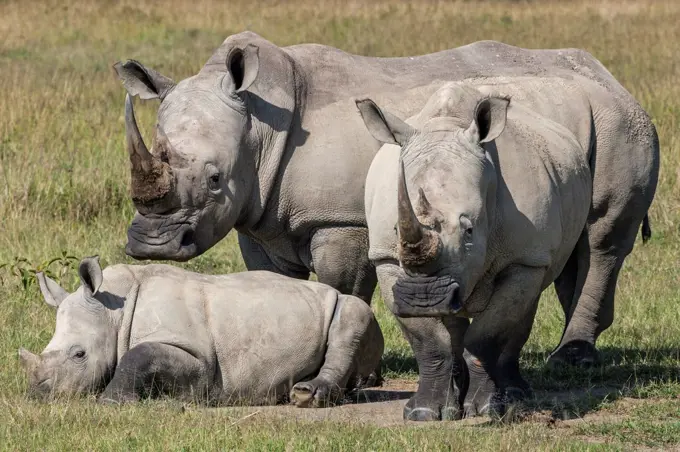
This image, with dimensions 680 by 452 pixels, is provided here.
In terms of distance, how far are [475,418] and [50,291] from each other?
234 cm

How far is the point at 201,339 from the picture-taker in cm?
701

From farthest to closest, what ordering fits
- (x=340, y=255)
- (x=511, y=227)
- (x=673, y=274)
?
(x=673, y=274)
(x=340, y=255)
(x=511, y=227)

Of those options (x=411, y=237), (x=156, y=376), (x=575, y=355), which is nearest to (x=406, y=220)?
(x=411, y=237)

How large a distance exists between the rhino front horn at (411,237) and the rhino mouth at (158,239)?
1.79 metres

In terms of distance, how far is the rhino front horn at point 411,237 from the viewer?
19.3 feet

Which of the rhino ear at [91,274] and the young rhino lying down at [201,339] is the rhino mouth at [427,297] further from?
the rhino ear at [91,274]

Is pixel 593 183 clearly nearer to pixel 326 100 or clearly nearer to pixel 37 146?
pixel 326 100

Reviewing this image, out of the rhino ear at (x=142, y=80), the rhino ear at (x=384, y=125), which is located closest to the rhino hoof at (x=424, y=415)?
the rhino ear at (x=384, y=125)

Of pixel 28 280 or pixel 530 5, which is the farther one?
pixel 530 5

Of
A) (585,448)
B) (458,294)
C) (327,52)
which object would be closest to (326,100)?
(327,52)

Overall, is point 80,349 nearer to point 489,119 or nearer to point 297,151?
point 297,151

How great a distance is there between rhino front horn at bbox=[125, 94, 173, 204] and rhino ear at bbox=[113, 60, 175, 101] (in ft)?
2.42

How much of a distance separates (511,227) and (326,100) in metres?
1.82

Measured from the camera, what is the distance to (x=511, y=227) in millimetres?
6664
